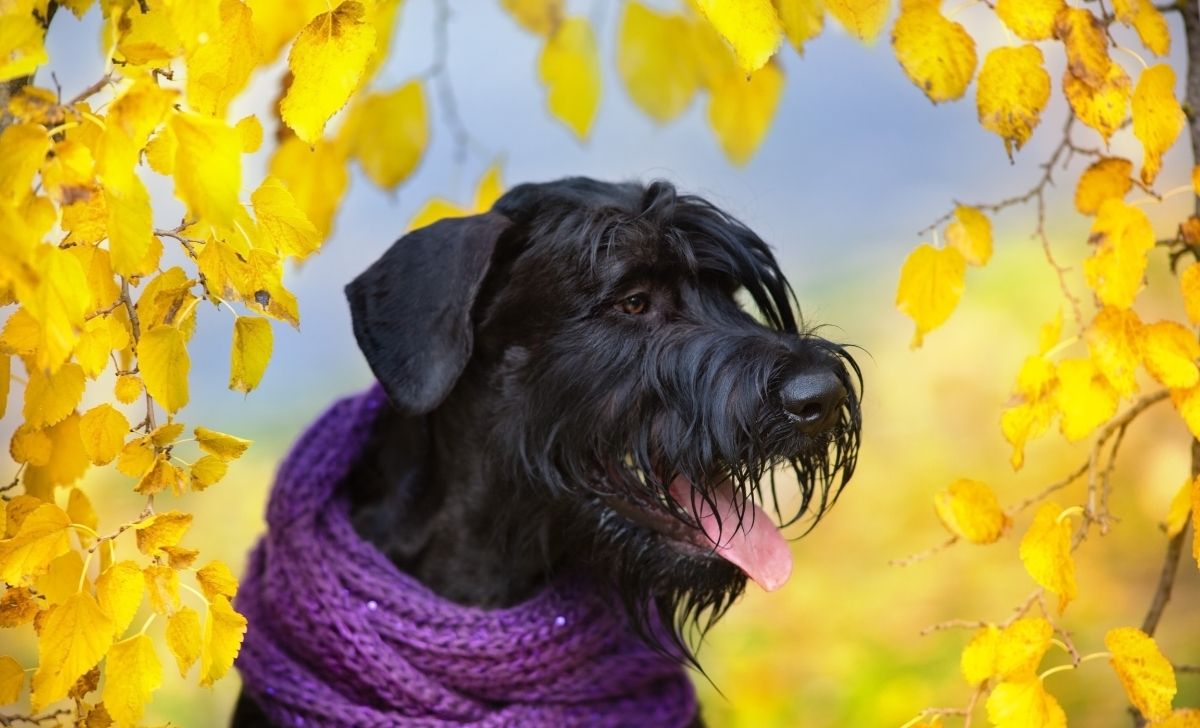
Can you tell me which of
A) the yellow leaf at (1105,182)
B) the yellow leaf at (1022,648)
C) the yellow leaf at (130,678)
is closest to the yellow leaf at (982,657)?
the yellow leaf at (1022,648)

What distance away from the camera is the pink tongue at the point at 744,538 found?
7.73 feet

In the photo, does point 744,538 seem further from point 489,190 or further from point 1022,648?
point 489,190

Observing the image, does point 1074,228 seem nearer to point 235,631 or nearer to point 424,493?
point 424,493

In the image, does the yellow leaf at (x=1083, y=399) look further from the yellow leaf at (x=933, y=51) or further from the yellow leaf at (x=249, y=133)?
the yellow leaf at (x=249, y=133)

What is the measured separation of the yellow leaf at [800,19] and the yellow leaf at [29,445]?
4.33 ft

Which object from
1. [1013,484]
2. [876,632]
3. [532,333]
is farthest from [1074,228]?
[532,333]

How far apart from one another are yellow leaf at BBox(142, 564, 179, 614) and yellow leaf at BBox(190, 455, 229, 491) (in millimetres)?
125

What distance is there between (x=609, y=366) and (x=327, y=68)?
2.61 feet

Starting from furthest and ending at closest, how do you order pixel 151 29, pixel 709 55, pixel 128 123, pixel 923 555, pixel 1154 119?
pixel 709 55, pixel 923 555, pixel 1154 119, pixel 151 29, pixel 128 123

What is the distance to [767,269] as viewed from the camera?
8.39 feet

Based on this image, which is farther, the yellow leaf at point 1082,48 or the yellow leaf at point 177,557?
the yellow leaf at point 1082,48

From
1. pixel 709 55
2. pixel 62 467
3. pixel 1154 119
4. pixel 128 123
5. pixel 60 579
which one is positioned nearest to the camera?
pixel 128 123

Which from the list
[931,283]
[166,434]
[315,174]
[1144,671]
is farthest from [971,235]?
[315,174]

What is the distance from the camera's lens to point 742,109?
3473mm
